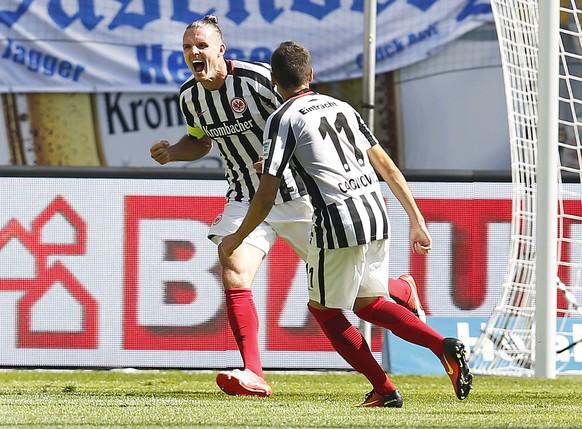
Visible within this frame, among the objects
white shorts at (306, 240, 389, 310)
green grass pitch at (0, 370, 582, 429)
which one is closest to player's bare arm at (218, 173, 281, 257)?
white shorts at (306, 240, 389, 310)

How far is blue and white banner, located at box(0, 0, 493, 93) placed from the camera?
10.2m

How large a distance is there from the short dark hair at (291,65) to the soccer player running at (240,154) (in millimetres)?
838

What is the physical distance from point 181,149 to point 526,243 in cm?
236

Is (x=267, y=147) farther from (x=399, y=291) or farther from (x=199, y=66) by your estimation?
(x=399, y=291)

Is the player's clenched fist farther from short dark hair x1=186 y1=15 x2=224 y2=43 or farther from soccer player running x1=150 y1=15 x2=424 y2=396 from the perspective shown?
short dark hair x1=186 y1=15 x2=224 y2=43

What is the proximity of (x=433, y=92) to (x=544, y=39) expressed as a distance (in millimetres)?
3658

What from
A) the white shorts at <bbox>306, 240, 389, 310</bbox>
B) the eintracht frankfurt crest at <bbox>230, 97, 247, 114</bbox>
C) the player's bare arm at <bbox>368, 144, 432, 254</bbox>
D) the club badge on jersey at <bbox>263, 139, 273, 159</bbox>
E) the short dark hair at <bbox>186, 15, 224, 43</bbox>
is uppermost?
the short dark hair at <bbox>186, 15, 224, 43</bbox>

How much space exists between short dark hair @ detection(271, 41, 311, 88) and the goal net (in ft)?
8.16

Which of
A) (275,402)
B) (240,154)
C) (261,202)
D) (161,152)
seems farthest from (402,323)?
(161,152)

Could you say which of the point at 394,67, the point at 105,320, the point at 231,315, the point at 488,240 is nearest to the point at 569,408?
the point at 231,315

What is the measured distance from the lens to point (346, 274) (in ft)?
16.5

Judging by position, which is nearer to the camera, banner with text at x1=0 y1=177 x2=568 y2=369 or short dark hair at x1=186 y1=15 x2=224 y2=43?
short dark hair at x1=186 y1=15 x2=224 y2=43

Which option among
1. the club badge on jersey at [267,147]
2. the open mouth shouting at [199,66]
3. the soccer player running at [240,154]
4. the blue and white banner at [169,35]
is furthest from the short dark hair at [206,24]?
the blue and white banner at [169,35]

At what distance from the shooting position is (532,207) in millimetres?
7527
